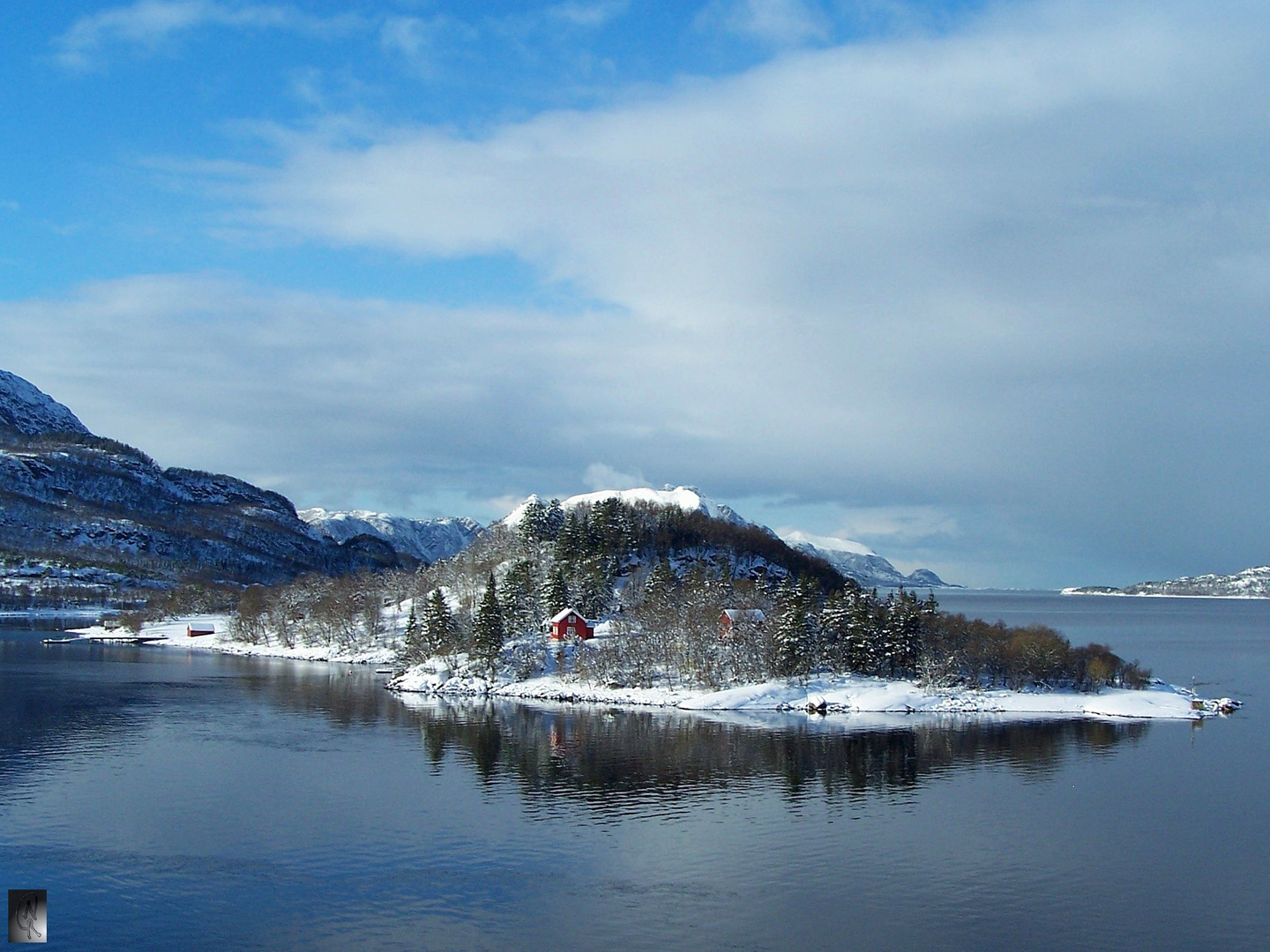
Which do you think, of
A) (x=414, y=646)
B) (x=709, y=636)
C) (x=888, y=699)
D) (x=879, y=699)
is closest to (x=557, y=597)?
(x=414, y=646)

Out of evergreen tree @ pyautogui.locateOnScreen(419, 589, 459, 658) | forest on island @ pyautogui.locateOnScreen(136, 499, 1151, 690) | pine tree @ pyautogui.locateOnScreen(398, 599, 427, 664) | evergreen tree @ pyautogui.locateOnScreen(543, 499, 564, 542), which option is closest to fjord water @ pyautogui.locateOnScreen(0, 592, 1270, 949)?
forest on island @ pyautogui.locateOnScreen(136, 499, 1151, 690)

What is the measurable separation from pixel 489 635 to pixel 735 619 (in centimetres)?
3269

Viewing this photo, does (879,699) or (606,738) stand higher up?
(879,699)

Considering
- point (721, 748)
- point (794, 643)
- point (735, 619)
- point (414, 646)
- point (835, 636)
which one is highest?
point (735, 619)

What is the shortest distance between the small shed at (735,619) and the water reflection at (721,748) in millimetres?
21984

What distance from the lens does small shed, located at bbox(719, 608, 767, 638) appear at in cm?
12950

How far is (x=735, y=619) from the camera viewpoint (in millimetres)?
130500

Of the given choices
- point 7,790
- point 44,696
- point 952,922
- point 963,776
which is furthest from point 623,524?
point 952,922

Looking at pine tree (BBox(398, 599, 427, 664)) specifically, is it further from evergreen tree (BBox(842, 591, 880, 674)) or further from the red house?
evergreen tree (BBox(842, 591, 880, 674))

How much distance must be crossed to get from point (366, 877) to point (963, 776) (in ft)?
154

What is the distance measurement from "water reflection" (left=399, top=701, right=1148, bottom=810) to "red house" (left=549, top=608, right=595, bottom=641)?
2651 cm

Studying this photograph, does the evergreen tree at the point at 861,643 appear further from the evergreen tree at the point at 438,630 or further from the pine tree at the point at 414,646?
the pine tree at the point at 414,646

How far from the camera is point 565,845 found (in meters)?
56.5

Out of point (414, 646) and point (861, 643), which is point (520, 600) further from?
point (861, 643)
